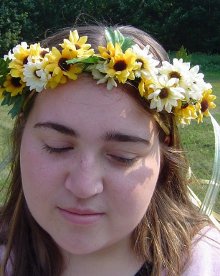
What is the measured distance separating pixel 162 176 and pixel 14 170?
61cm

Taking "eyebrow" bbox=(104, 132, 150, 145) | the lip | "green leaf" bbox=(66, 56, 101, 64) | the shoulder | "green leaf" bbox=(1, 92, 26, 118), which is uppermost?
"green leaf" bbox=(66, 56, 101, 64)

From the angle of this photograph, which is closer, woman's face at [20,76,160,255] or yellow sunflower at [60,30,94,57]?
woman's face at [20,76,160,255]

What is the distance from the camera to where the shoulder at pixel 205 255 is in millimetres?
2143

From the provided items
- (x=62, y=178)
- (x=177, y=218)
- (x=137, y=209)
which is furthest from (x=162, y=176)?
(x=62, y=178)

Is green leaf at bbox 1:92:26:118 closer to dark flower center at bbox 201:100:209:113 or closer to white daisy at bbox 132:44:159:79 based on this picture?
white daisy at bbox 132:44:159:79

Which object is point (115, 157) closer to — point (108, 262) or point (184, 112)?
point (184, 112)

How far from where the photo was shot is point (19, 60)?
2.03 m

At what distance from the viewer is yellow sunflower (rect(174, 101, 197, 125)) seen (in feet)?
6.72

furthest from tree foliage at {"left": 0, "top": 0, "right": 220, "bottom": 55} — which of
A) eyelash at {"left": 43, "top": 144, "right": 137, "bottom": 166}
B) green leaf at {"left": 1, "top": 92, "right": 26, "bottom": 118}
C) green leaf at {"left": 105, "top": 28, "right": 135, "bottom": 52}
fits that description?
eyelash at {"left": 43, "top": 144, "right": 137, "bottom": 166}

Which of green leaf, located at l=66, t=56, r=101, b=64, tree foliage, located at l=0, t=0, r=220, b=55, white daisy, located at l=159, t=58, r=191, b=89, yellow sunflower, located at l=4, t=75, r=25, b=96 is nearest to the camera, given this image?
green leaf, located at l=66, t=56, r=101, b=64

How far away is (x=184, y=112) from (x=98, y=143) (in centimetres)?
42

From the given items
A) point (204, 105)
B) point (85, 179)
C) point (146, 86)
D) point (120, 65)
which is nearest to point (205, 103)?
point (204, 105)

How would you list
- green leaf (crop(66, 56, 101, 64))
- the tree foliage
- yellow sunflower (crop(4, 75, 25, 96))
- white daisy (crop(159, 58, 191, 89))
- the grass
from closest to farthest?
green leaf (crop(66, 56, 101, 64)) → white daisy (crop(159, 58, 191, 89)) → yellow sunflower (crop(4, 75, 25, 96)) → the grass → the tree foliage

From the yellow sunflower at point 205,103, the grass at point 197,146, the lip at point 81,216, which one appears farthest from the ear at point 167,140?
the grass at point 197,146
